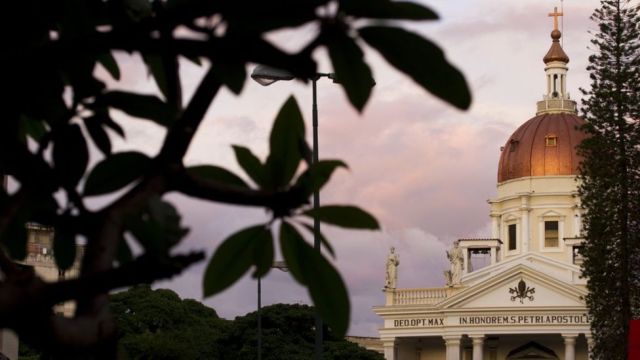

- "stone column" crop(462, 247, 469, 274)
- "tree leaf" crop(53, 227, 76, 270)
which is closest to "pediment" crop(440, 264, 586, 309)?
"stone column" crop(462, 247, 469, 274)

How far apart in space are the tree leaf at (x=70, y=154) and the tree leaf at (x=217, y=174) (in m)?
0.15

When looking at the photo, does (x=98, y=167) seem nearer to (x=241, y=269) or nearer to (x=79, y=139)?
(x=79, y=139)

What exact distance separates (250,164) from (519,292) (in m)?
60.6

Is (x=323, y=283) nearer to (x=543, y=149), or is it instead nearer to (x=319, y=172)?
(x=319, y=172)

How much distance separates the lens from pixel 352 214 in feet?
6.26

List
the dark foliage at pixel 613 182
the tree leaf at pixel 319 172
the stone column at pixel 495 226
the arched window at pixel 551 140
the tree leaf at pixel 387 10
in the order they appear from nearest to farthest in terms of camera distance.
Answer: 1. the tree leaf at pixel 387 10
2. the tree leaf at pixel 319 172
3. the dark foliage at pixel 613 182
4. the arched window at pixel 551 140
5. the stone column at pixel 495 226

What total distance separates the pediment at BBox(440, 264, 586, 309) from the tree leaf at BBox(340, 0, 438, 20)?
5994 cm

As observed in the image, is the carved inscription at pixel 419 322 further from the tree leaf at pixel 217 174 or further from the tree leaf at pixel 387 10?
the tree leaf at pixel 387 10

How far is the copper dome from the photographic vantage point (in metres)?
68.9

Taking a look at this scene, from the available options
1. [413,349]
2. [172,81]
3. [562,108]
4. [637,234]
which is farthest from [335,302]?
[562,108]

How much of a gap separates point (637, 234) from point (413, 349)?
31206 mm

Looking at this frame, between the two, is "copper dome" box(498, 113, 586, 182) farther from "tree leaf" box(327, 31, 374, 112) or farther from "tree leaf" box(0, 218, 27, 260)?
"tree leaf" box(327, 31, 374, 112)

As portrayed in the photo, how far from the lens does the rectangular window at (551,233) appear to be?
69469mm

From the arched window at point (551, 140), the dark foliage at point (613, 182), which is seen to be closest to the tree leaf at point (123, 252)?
the dark foliage at point (613, 182)
